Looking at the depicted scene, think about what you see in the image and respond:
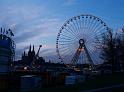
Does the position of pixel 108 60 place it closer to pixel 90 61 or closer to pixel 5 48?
pixel 90 61

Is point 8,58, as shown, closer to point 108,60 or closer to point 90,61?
point 90,61

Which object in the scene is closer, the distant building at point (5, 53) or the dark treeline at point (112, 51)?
the distant building at point (5, 53)

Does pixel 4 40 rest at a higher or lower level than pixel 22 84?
higher

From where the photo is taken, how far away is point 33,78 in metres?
46.4

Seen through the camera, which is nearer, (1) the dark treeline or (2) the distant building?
(2) the distant building

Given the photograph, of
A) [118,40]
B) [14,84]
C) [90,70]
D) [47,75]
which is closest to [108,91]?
[14,84]

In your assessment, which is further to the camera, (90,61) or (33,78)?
(90,61)

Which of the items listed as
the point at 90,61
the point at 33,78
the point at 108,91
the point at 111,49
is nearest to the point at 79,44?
the point at 90,61

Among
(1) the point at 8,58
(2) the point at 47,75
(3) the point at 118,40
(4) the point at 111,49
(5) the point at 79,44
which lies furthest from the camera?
(3) the point at 118,40

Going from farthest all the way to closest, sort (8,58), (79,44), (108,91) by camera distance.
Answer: (79,44) < (8,58) < (108,91)

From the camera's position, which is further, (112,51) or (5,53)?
(112,51)

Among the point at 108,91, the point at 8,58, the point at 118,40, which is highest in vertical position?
the point at 118,40

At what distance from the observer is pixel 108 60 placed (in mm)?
102312

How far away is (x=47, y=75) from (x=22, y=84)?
52.7ft
